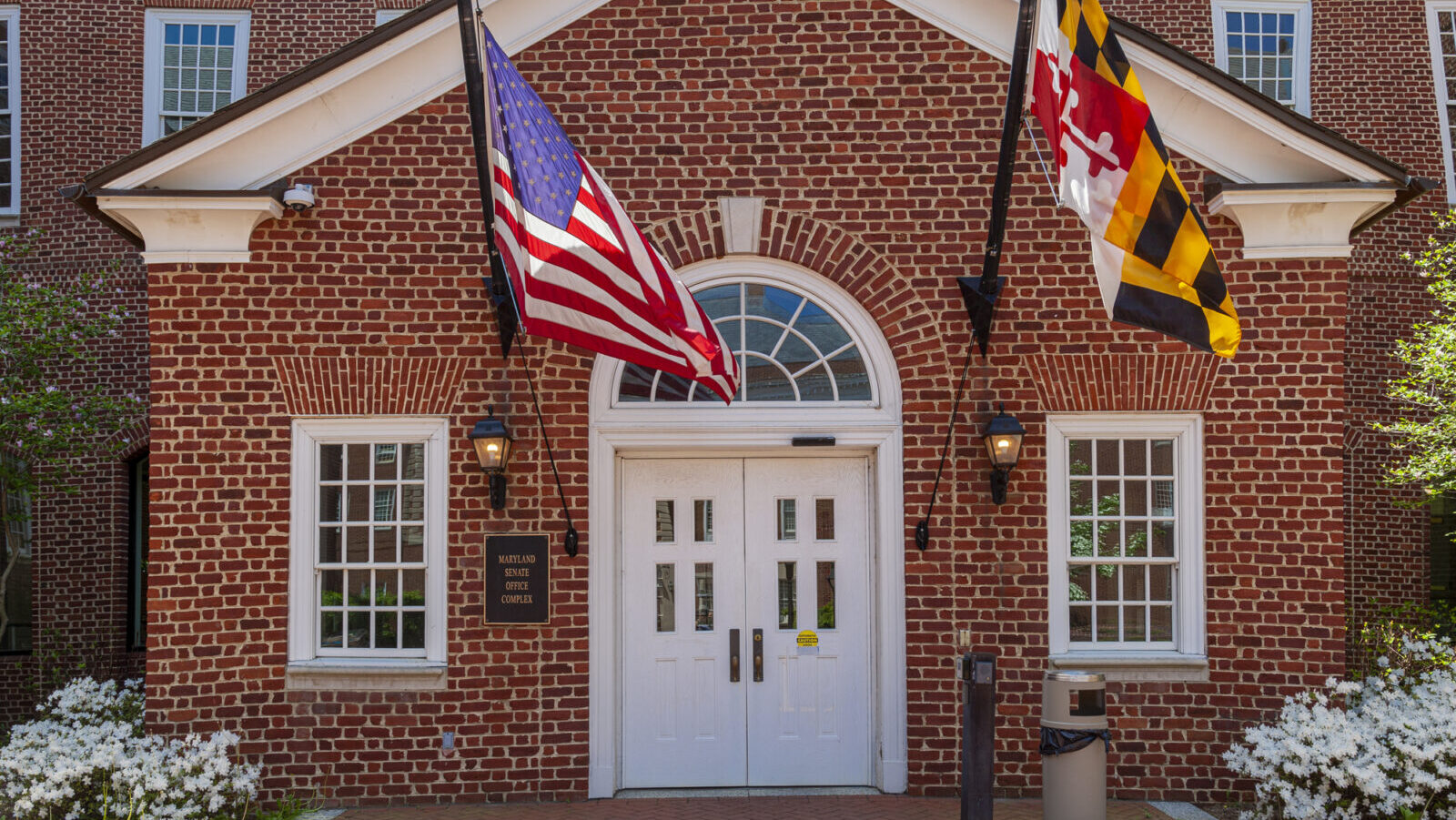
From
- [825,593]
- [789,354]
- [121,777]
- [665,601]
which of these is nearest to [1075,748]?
[825,593]

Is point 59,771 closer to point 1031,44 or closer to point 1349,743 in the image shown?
point 1031,44

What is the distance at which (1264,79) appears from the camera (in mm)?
12914

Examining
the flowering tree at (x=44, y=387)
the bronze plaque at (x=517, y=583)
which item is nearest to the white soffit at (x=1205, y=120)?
the bronze plaque at (x=517, y=583)

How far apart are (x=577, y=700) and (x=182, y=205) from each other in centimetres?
457

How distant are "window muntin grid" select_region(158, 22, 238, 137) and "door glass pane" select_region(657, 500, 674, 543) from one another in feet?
27.0

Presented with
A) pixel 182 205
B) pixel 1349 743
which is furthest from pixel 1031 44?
pixel 182 205

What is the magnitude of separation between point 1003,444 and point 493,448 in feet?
11.8

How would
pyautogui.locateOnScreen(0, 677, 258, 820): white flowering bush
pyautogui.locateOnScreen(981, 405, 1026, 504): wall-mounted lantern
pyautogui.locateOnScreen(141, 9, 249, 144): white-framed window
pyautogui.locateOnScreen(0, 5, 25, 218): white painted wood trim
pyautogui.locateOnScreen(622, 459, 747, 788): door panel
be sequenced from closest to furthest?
pyautogui.locateOnScreen(0, 677, 258, 820): white flowering bush < pyautogui.locateOnScreen(981, 405, 1026, 504): wall-mounted lantern < pyautogui.locateOnScreen(622, 459, 747, 788): door panel < pyautogui.locateOnScreen(0, 5, 25, 218): white painted wood trim < pyautogui.locateOnScreen(141, 9, 249, 144): white-framed window

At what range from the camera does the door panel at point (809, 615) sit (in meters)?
8.21

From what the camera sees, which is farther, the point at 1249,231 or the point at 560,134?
the point at 1249,231

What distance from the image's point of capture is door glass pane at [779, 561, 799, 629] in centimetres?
828

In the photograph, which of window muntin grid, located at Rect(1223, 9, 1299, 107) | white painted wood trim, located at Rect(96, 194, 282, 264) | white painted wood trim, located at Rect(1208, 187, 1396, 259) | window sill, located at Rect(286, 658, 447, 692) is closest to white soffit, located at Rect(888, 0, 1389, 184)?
white painted wood trim, located at Rect(1208, 187, 1396, 259)

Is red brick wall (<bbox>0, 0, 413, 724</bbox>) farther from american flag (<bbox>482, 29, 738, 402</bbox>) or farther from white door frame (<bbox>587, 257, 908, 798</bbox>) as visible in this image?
american flag (<bbox>482, 29, 738, 402</bbox>)

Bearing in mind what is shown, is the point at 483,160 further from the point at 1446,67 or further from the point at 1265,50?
the point at 1446,67
